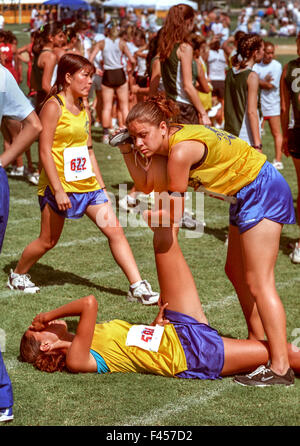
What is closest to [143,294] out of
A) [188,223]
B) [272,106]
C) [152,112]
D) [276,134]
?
[152,112]

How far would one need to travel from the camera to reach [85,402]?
4.57m

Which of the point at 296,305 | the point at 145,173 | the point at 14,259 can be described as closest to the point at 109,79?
the point at 14,259

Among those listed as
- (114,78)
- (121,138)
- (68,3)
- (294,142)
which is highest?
(121,138)

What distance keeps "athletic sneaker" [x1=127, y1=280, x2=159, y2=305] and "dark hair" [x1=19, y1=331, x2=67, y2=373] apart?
153 cm

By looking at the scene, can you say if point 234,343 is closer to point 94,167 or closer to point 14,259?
point 94,167

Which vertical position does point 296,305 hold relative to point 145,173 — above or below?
below

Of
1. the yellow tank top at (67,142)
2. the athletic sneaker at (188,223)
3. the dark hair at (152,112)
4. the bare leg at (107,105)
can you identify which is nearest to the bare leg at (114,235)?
the yellow tank top at (67,142)

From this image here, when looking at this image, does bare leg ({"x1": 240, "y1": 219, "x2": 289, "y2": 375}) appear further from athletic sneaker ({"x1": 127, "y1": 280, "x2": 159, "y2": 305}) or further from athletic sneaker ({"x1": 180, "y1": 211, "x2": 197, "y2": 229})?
athletic sneaker ({"x1": 180, "y1": 211, "x2": 197, "y2": 229})

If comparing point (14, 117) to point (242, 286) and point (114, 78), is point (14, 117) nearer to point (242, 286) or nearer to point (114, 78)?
point (242, 286)

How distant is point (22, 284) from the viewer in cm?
667

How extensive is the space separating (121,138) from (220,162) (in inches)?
24.6

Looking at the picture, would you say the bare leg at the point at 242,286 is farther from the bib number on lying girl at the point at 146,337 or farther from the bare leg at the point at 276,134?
the bare leg at the point at 276,134
